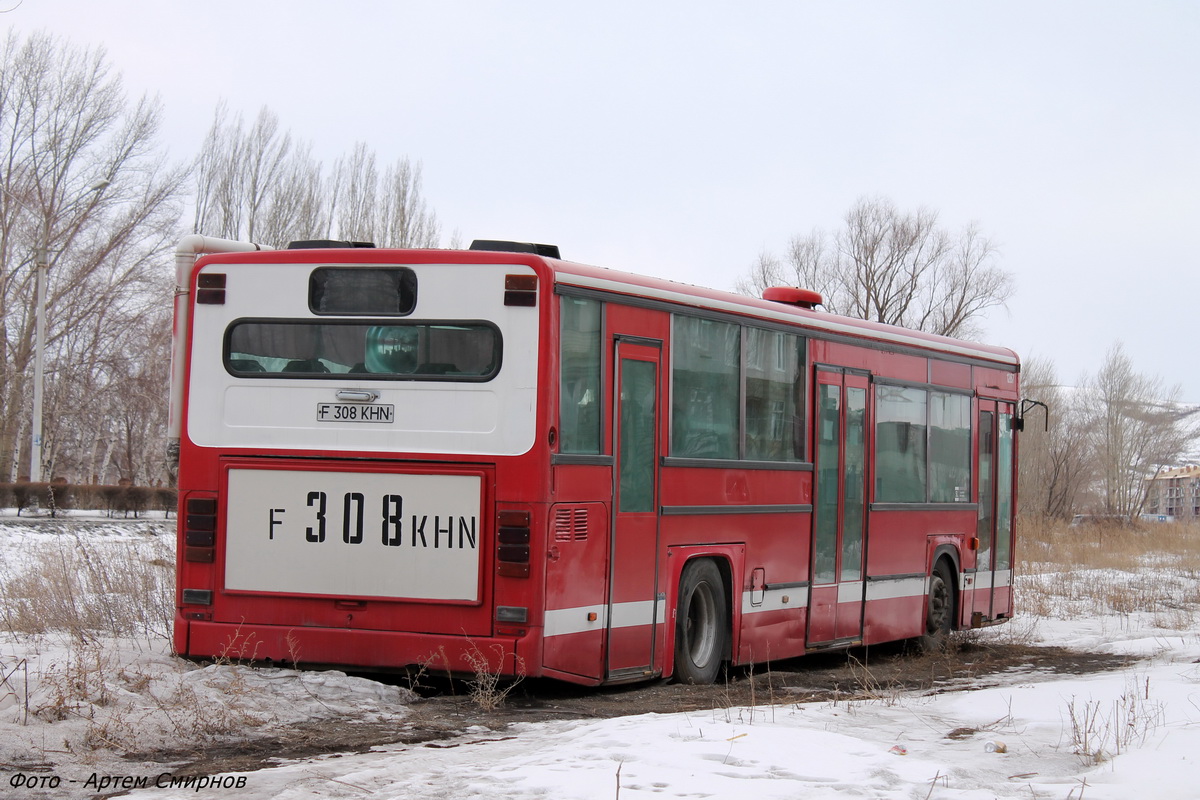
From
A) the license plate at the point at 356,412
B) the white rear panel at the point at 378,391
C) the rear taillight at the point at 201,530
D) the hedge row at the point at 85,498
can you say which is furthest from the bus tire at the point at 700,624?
the hedge row at the point at 85,498

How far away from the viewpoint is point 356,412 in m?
8.20

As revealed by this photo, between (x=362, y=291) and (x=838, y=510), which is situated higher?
(x=362, y=291)

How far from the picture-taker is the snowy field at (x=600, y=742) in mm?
5316

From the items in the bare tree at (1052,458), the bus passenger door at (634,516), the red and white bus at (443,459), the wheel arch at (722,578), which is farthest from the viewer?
the bare tree at (1052,458)

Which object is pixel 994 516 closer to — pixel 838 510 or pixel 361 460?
pixel 838 510

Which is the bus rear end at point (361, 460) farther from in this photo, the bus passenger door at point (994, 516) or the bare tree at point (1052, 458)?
the bare tree at point (1052, 458)

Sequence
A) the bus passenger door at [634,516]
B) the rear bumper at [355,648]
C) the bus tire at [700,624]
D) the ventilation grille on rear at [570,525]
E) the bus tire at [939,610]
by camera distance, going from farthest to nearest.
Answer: the bus tire at [939,610], the bus tire at [700,624], the bus passenger door at [634,516], the ventilation grille on rear at [570,525], the rear bumper at [355,648]

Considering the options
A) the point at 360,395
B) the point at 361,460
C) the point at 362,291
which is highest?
the point at 362,291

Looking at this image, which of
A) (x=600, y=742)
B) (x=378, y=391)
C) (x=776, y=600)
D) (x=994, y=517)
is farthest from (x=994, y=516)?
(x=600, y=742)

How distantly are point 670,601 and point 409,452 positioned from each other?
2.41 metres

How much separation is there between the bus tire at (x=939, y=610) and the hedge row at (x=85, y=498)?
22680mm

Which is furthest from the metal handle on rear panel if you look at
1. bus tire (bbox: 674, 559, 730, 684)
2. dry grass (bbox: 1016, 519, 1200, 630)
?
dry grass (bbox: 1016, 519, 1200, 630)

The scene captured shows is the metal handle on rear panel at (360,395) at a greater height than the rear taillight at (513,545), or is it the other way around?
the metal handle on rear panel at (360,395)

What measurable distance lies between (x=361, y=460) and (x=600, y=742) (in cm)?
282
